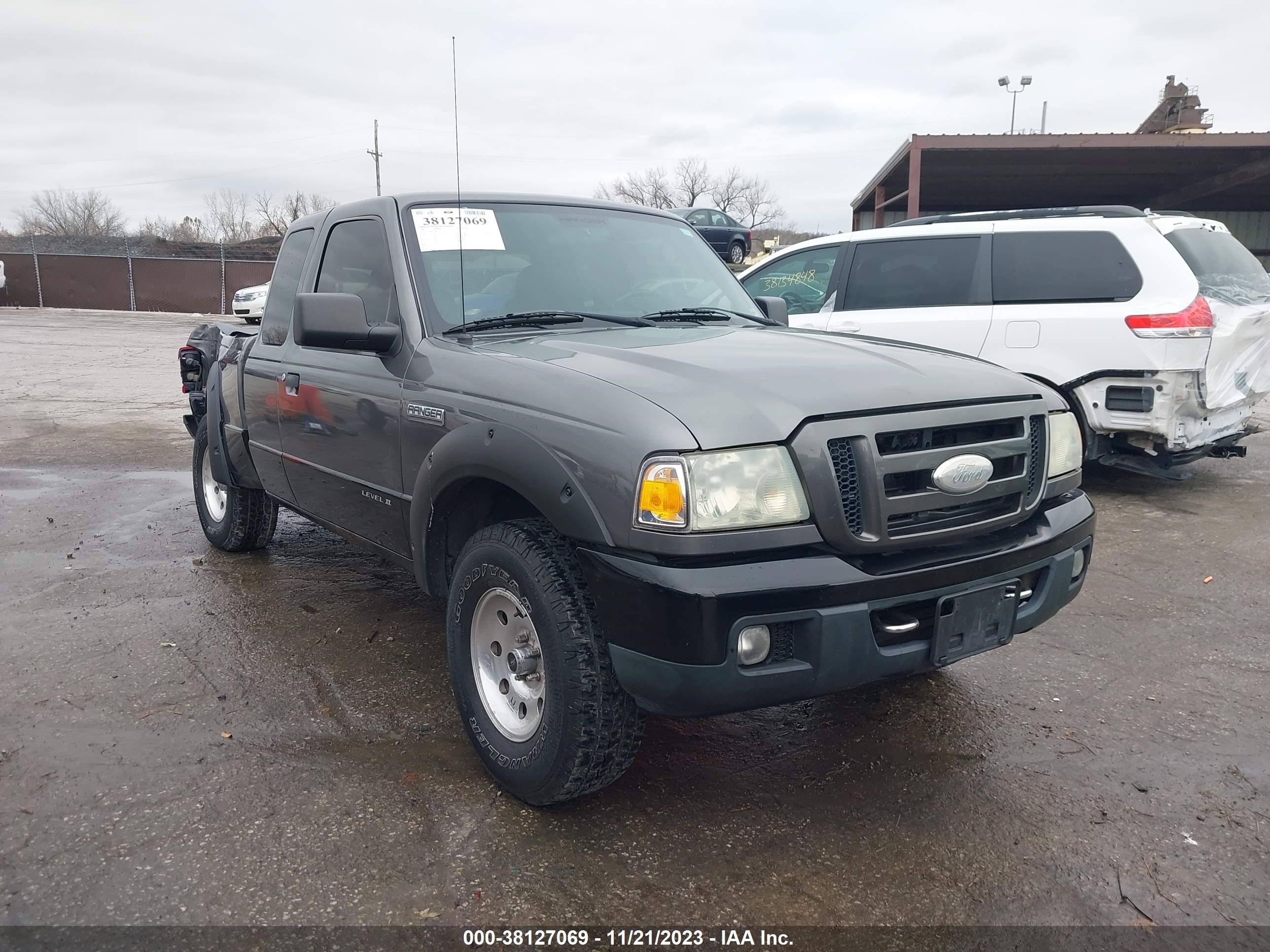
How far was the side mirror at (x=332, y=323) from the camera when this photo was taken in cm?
318

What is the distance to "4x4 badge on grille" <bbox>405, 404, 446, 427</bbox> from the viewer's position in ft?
10.1

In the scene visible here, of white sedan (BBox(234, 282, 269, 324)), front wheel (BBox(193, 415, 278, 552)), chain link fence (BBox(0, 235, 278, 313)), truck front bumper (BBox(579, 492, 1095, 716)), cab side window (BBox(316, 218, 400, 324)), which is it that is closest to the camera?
truck front bumper (BBox(579, 492, 1095, 716))

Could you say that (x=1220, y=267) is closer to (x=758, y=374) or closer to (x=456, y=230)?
(x=758, y=374)

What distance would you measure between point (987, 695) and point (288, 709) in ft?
8.74

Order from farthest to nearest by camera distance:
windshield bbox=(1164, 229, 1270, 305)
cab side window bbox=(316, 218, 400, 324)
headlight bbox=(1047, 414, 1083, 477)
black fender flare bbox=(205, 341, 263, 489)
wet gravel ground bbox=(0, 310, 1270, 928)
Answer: windshield bbox=(1164, 229, 1270, 305) → black fender flare bbox=(205, 341, 263, 489) → cab side window bbox=(316, 218, 400, 324) → headlight bbox=(1047, 414, 1083, 477) → wet gravel ground bbox=(0, 310, 1270, 928)

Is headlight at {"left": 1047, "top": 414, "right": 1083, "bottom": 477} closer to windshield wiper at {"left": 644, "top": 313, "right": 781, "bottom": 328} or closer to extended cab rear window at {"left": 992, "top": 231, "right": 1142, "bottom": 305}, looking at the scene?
windshield wiper at {"left": 644, "top": 313, "right": 781, "bottom": 328}

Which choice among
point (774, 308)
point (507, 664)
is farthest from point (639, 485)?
point (774, 308)

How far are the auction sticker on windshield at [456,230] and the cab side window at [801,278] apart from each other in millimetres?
4343

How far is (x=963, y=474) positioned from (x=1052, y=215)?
5228 mm

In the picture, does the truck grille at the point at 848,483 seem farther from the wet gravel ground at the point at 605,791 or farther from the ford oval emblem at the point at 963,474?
the wet gravel ground at the point at 605,791

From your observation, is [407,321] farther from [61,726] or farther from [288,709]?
[61,726]

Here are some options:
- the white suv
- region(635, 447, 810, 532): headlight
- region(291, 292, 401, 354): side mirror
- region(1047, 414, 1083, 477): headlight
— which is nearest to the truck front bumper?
region(635, 447, 810, 532): headlight

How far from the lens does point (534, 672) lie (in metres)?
2.78

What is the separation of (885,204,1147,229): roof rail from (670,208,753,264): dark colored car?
527 inches
